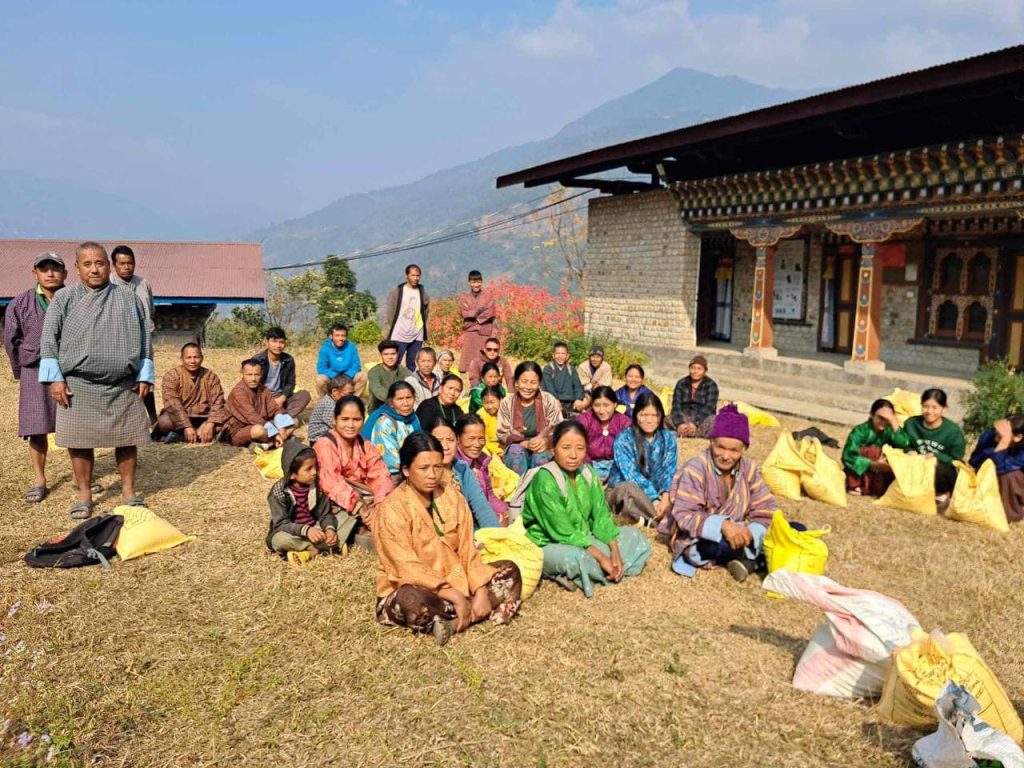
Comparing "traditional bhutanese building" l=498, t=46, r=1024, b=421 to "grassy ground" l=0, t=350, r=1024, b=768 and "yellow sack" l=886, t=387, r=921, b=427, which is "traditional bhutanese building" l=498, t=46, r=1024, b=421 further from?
"grassy ground" l=0, t=350, r=1024, b=768

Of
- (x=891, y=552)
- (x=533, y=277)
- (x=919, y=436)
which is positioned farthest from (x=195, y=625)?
(x=533, y=277)

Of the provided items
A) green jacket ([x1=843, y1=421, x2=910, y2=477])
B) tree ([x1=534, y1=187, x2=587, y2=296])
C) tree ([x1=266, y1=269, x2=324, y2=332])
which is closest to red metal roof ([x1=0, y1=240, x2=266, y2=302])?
tree ([x1=534, y1=187, x2=587, y2=296])

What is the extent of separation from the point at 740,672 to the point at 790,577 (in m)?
0.58

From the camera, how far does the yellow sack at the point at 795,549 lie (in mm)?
4441

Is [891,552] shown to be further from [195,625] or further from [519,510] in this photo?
[195,625]

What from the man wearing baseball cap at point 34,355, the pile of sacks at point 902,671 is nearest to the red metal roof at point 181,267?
the man wearing baseball cap at point 34,355

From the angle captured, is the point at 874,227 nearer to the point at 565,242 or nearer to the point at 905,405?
the point at 905,405

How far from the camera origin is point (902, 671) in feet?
9.71

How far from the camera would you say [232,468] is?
7172 mm

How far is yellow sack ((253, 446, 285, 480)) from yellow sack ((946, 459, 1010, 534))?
540 centimetres

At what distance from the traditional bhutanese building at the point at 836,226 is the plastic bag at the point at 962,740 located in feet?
24.5

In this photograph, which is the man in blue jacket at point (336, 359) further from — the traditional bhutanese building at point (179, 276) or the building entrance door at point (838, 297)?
the building entrance door at point (838, 297)

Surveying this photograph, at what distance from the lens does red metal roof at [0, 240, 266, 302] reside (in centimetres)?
1605

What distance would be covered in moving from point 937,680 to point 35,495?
19.5 feet
